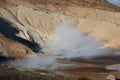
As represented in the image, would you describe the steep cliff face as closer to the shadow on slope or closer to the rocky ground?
the rocky ground

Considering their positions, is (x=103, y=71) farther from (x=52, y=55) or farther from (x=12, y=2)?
(x=12, y=2)

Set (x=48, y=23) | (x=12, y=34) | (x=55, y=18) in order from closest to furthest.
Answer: (x=12, y=34) < (x=48, y=23) < (x=55, y=18)

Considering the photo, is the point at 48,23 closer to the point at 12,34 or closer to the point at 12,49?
the point at 12,34

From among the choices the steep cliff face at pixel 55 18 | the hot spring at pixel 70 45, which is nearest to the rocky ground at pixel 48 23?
the steep cliff face at pixel 55 18

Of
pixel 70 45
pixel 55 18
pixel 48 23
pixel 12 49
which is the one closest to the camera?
pixel 12 49

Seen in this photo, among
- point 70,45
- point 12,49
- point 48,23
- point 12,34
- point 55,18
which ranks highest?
point 55,18

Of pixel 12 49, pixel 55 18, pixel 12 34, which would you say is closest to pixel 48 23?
pixel 55 18
